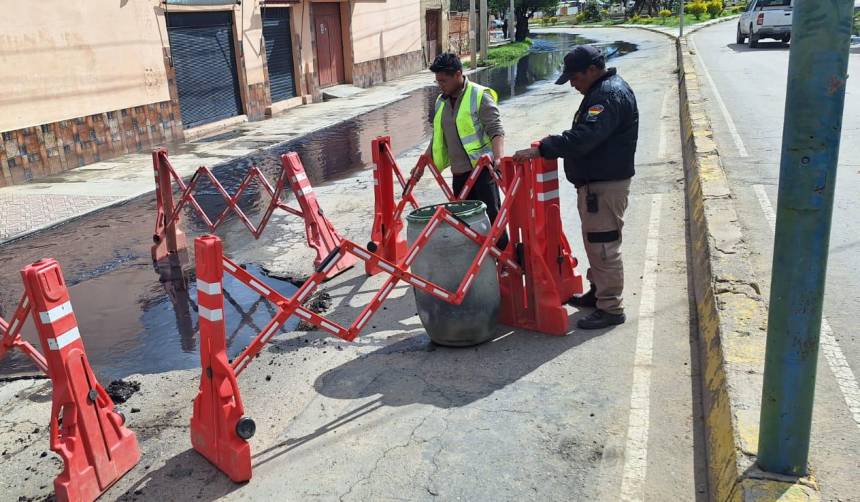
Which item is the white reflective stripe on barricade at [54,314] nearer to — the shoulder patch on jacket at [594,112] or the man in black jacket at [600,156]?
the man in black jacket at [600,156]

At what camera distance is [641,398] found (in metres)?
4.04

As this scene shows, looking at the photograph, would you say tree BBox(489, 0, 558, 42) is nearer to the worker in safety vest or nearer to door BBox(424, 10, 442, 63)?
door BBox(424, 10, 442, 63)

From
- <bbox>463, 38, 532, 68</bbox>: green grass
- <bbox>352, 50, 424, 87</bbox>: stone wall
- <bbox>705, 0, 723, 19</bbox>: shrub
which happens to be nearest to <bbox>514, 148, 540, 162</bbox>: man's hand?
<bbox>352, 50, 424, 87</bbox>: stone wall

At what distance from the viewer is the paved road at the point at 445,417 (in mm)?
3451

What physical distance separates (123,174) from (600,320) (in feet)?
33.7

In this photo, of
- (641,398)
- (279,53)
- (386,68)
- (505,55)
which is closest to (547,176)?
(641,398)

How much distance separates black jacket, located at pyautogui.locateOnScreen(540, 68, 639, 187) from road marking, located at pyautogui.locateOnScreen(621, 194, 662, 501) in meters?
1.05

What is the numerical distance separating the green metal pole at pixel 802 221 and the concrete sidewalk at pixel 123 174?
916 cm

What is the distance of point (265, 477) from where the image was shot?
3.64m

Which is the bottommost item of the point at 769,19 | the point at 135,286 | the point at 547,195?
the point at 135,286

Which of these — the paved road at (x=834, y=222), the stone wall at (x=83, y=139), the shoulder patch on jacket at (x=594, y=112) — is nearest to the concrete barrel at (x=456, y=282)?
the shoulder patch on jacket at (x=594, y=112)

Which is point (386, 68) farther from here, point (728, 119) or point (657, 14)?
point (657, 14)

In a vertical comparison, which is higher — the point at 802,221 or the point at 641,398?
the point at 802,221

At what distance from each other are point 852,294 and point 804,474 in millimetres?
2812
